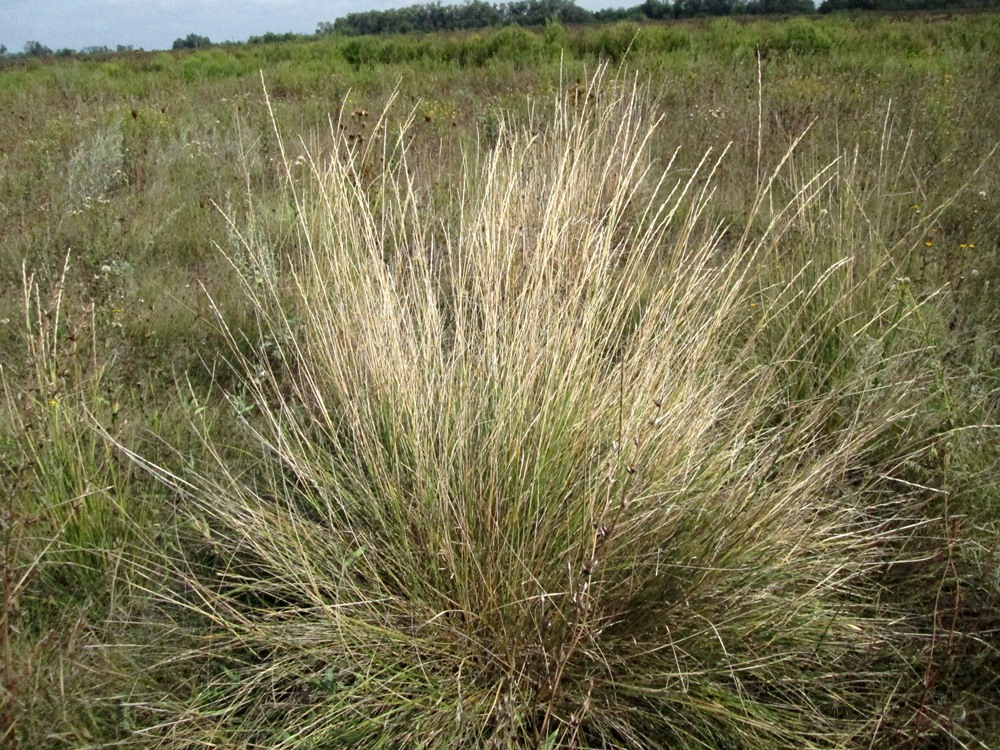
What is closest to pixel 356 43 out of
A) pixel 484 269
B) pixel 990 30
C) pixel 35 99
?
pixel 35 99

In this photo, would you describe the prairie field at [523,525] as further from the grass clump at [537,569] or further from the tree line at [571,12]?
the tree line at [571,12]

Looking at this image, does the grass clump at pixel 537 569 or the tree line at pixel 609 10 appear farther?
the tree line at pixel 609 10

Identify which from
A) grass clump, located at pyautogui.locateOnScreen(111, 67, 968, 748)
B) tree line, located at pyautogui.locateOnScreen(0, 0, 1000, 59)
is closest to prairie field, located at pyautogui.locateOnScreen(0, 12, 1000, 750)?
grass clump, located at pyautogui.locateOnScreen(111, 67, 968, 748)

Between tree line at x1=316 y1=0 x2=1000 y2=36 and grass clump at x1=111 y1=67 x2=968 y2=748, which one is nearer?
grass clump at x1=111 y1=67 x2=968 y2=748

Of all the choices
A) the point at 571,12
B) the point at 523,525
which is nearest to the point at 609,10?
the point at 571,12

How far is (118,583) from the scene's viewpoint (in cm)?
182

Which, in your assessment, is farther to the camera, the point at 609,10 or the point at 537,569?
the point at 609,10

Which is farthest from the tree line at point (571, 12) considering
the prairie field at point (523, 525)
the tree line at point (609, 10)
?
the prairie field at point (523, 525)

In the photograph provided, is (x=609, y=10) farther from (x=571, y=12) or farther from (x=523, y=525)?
(x=523, y=525)

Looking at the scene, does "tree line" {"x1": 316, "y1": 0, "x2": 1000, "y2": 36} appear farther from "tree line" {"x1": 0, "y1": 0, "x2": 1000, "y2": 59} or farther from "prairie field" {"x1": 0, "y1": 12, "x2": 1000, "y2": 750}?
"prairie field" {"x1": 0, "y1": 12, "x2": 1000, "y2": 750}

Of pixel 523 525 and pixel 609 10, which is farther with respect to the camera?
pixel 609 10

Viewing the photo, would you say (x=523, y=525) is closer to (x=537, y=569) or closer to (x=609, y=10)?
(x=537, y=569)

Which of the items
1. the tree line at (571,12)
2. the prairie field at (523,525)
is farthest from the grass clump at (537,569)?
the tree line at (571,12)

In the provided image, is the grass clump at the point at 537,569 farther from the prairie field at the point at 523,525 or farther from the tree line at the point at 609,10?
the tree line at the point at 609,10
